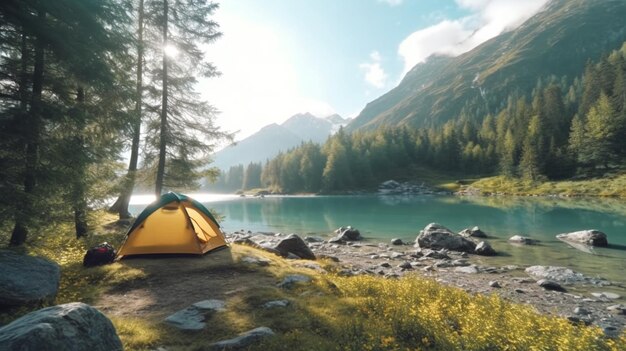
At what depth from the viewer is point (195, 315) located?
30.9ft

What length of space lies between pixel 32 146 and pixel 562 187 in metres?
97.5

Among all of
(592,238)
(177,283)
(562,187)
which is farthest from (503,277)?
(562,187)

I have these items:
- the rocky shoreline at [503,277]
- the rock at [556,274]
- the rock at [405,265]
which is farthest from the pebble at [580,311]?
the rock at [405,265]

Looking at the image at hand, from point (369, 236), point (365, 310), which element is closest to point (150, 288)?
point (365, 310)

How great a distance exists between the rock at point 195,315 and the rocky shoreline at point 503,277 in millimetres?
7046

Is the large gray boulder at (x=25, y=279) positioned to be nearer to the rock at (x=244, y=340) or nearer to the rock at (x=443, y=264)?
the rock at (x=244, y=340)

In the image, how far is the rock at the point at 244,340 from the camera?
755 centimetres

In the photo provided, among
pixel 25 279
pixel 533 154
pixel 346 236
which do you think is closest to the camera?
pixel 25 279

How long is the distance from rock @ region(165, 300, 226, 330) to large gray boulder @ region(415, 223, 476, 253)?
913 inches

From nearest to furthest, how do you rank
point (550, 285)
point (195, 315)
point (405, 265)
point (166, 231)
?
point (195, 315)
point (166, 231)
point (550, 285)
point (405, 265)

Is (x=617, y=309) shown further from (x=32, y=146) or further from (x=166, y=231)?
(x=32, y=146)

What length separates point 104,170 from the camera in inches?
728

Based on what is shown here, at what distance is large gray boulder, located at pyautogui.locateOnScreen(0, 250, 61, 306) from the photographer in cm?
865

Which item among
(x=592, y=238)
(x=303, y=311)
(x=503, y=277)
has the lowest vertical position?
(x=503, y=277)
